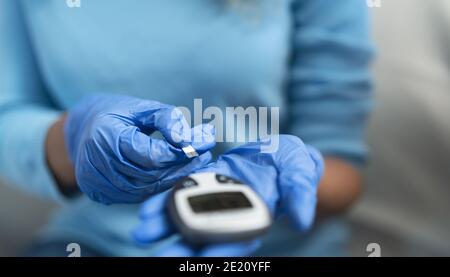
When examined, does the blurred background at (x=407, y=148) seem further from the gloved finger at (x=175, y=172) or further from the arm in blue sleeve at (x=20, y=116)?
the gloved finger at (x=175, y=172)

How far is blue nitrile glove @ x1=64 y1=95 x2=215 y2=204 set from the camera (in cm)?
58

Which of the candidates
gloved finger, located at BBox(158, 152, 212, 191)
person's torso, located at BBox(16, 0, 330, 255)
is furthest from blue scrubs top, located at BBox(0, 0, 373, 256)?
gloved finger, located at BBox(158, 152, 212, 191)

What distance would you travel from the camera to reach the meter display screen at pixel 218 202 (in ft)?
1.81

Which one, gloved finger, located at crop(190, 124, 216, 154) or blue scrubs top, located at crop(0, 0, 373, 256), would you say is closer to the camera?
gloved finger, located at crop(190, 124, 216, 154)

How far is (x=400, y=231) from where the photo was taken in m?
0.73

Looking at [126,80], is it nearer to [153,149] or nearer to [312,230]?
[153,149]

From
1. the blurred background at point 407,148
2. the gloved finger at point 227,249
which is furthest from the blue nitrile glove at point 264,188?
the blurred background at point 407,148

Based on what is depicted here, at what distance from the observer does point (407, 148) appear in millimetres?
722

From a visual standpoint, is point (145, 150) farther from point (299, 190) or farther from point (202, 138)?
point (299, 190)

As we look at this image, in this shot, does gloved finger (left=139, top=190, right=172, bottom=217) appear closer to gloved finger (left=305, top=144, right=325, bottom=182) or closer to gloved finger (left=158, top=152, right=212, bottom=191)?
gloved finger (left=158, top=152, right=212, bottom=191)

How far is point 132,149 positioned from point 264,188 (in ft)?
0.49

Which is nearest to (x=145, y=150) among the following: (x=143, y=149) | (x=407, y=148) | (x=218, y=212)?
(x=143, y=149)

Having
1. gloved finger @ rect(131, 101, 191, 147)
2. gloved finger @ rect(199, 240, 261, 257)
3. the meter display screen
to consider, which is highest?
gloved finger @ rect(131, 101, 191, 147)

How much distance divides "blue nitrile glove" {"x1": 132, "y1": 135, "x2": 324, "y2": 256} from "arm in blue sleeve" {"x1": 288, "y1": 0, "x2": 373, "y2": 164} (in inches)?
3.0
